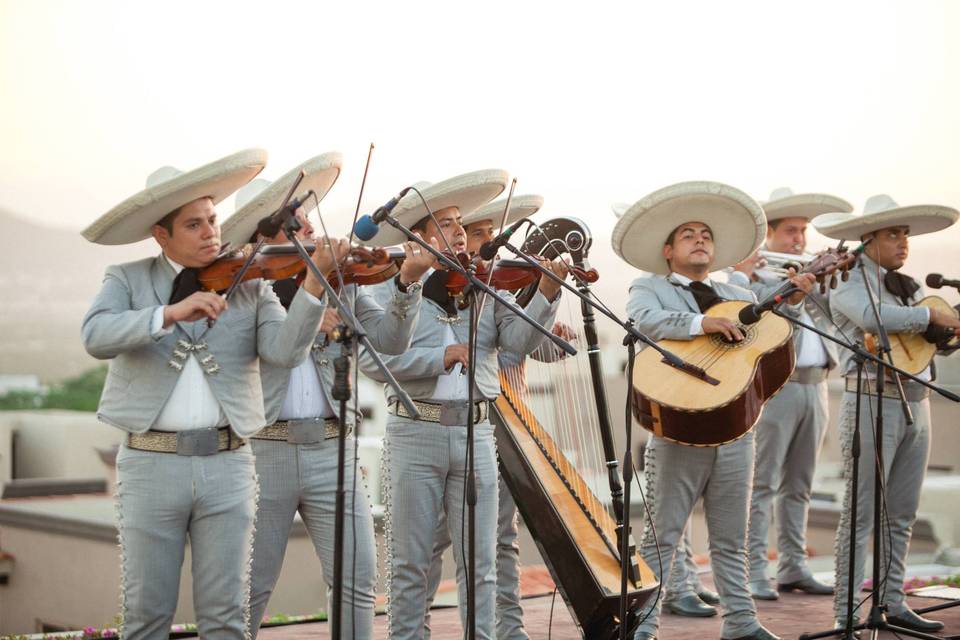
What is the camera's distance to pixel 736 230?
474 cm

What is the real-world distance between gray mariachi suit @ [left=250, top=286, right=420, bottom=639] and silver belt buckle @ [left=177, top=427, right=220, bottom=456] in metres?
0.68

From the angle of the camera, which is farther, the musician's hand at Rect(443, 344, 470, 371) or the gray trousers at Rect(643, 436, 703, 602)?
the gray trousers at Rect(643, 436, 703, 602)

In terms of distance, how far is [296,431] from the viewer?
151 inches

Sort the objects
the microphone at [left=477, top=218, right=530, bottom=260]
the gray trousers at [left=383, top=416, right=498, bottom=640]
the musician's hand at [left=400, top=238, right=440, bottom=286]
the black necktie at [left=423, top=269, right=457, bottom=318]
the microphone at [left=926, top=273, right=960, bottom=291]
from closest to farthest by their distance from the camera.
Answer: the microphone at [left=477, top=218, right=530, bottom=260] → the musician's hand at [left=400, top=238, right=440, bottom=286] → the gray trousers at [left=383, top=416, right=498, bottom=640] → the black necktie at [left=423, top=269, right=457, bottom=318] → the microphone at [left=926, top=273, right=960, bottom=291]

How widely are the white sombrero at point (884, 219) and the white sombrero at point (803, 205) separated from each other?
2.01 feet

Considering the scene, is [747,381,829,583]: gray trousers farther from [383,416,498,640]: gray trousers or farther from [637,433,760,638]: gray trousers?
[383,416,498,640]: gray trousers

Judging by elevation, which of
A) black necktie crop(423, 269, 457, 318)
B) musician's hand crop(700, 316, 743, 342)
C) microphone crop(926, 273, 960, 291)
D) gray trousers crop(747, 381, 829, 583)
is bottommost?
gray trousers crop(747, 381, 829, 583)

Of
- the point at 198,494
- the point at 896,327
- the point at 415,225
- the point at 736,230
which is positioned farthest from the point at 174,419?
the point at 896,327

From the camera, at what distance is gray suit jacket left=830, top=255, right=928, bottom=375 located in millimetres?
4855

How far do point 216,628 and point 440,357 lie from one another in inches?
46.8

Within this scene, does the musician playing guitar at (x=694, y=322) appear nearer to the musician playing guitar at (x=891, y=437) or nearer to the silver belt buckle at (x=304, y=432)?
the musician playing guitar at (x=891, y=437)

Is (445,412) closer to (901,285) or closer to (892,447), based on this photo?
(892,447)

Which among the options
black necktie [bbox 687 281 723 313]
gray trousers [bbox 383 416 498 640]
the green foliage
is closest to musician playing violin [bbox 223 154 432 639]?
gray trousers [bbox 383 416 498 640]

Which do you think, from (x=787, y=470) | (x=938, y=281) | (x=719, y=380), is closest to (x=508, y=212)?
(x=719, y=380)
